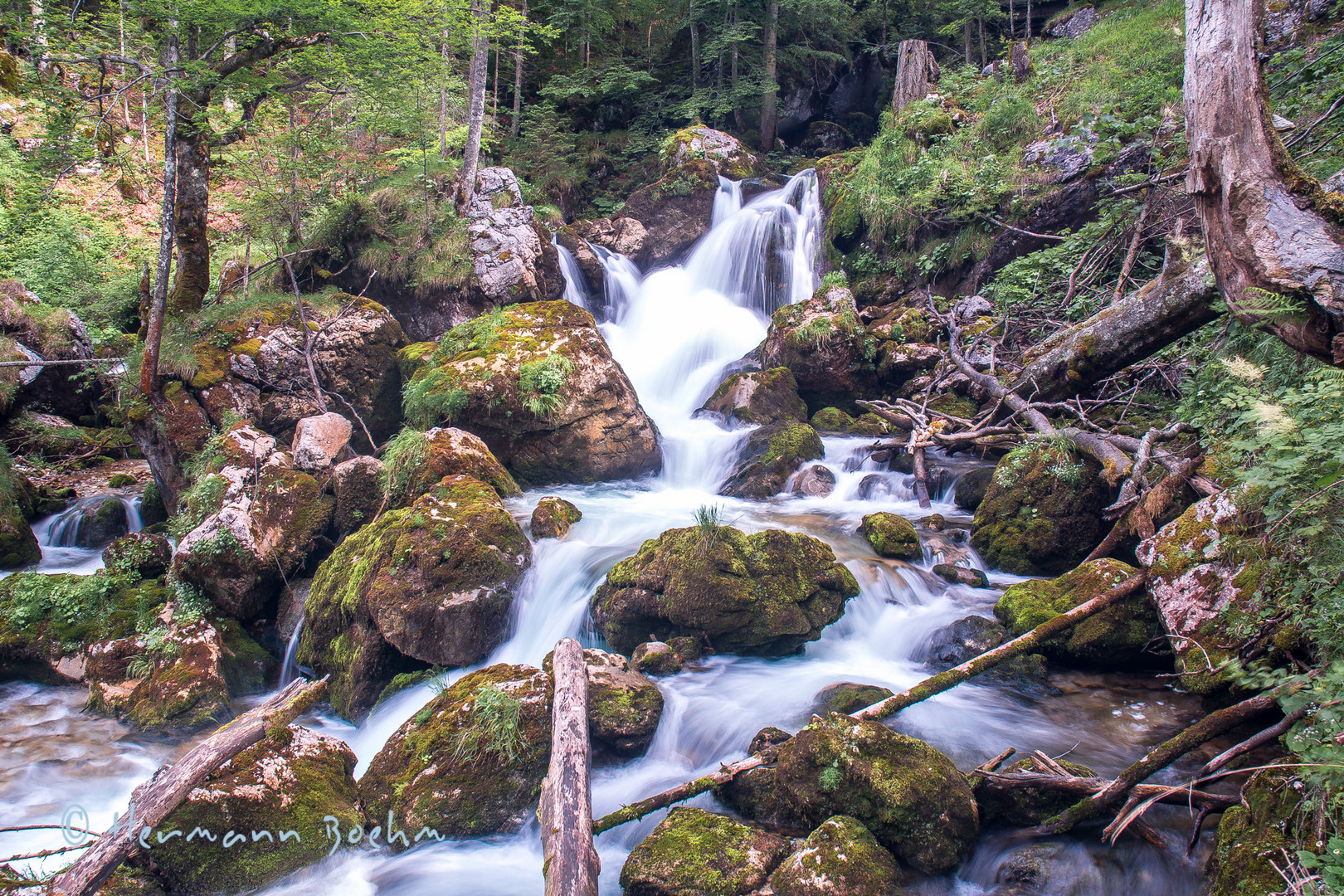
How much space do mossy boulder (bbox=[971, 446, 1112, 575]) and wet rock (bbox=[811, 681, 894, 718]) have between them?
8.48ft

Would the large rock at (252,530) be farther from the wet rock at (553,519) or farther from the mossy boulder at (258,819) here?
the mossy boulder at (258,819)

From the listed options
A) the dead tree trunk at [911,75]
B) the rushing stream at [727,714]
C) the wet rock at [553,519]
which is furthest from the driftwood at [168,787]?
the dead tree trunk at [911,75]

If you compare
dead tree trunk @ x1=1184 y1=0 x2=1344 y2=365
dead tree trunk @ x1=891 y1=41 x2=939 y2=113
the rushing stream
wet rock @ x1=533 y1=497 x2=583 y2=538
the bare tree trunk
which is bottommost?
the rushing stream

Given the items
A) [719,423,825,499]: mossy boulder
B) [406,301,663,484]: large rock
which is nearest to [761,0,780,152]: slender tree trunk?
[406,301,663,484]: large rock

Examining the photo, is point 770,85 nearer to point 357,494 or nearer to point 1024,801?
point 357,494

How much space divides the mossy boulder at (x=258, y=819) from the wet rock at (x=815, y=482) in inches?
258

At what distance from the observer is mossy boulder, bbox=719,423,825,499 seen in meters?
9.43

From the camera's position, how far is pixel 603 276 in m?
15.4

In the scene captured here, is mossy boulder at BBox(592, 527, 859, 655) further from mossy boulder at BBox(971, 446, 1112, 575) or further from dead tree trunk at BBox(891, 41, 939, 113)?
dead tree trunk at BBox(891, 41, 939, 113)

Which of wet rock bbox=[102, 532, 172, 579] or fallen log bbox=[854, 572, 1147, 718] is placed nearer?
fallen log bbox=[854, 572, 1147, 718]

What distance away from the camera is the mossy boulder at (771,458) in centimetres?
943

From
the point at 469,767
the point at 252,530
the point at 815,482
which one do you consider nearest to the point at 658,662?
the point at 469,767

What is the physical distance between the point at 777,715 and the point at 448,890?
2.50 meters

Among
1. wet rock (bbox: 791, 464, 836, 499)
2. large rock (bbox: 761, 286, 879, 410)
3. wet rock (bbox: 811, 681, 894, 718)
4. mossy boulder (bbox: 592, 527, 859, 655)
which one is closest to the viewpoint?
wet rock (bbox: 811, 681, 894, 718)
